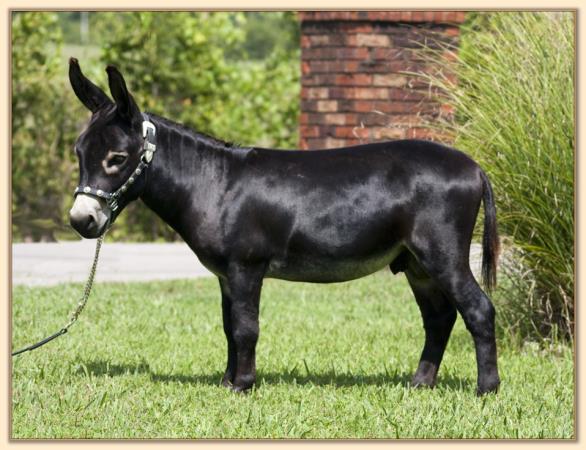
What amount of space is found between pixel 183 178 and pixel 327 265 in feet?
2.85

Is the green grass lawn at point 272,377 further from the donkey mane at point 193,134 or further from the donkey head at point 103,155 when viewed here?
the donkey mane at point 193,134

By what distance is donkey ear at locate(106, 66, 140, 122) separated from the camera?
5172 millimetres

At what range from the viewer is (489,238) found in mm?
5770

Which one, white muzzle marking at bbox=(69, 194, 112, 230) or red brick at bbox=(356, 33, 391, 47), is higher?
red brick at bbox=(356, 33, 391, 47)

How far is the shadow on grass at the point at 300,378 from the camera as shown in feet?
20.0

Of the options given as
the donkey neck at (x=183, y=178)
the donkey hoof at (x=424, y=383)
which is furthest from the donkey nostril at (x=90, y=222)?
the donkey hoof at (x=424, y=383)

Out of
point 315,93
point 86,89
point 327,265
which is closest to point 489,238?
point 327,265

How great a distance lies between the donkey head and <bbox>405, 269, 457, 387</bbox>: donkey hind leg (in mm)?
1622

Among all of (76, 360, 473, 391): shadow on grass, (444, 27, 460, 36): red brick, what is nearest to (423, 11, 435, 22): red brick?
(444, 27, 460, 36): red brick

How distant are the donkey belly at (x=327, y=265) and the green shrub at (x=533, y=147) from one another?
141 centimetres

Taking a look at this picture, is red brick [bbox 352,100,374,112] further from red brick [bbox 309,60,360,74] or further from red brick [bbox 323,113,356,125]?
red brick [bbox 309,60,360,74]

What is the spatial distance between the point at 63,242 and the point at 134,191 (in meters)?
7.22

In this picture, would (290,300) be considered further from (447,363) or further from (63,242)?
(63,242)

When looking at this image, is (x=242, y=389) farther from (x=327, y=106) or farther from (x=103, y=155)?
(x=327, y=106)
